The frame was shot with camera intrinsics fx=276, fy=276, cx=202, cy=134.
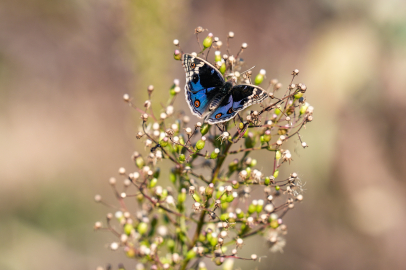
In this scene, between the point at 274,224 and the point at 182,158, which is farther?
the point at 274,224

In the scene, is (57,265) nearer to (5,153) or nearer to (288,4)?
(5,153)

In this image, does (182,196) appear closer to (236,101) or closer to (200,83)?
(236,101)

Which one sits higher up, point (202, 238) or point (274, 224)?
point (274, 224)

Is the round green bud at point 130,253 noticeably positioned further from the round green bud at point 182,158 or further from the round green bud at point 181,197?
the round green bud at point 182,158

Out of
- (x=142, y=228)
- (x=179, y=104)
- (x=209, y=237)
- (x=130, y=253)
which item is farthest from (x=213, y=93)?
Answer: (x=179, y=104)

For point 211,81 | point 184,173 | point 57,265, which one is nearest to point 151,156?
point 184,173

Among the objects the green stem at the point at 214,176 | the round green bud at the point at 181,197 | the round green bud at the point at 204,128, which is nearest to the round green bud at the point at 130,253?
the green stem at the point at 214,176

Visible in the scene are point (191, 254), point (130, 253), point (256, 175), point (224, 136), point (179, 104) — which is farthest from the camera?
point (179, 104)
